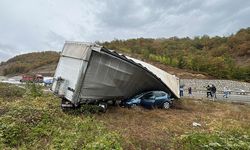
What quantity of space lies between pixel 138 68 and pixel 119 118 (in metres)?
3.51

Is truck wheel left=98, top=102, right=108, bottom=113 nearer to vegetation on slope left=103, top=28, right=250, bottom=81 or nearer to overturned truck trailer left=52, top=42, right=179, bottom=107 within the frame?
overturned truck trailer left=52, top=42, right=179, bottom=107

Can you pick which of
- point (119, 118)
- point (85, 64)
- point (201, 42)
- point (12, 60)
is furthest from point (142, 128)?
point (12, 60)

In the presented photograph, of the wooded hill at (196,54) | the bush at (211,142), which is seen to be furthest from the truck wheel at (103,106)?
the wooded hill at (196,54)

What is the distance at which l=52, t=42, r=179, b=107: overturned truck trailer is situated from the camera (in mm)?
14703

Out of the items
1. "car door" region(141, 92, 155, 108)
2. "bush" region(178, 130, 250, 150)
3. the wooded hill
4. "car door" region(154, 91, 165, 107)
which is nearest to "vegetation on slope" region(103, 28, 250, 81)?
the wooded hill

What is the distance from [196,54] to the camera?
7900cm

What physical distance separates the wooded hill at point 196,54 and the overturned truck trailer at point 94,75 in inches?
1588

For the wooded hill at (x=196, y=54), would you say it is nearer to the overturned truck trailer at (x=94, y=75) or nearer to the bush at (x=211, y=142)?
the overturned truck trailer at (x=94, y=75)

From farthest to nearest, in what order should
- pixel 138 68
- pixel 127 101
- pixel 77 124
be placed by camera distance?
pixel 127 101, pixel 138 68, pixel 77 124

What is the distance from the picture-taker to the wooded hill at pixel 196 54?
5681cm

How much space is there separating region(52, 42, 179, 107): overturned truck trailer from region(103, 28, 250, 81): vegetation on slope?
40364 millimetres

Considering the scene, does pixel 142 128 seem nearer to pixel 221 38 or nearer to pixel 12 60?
pixel 221 38

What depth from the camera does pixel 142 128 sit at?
12.4 m

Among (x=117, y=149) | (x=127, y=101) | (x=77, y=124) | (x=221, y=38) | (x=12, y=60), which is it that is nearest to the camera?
(x=117, y=149)
